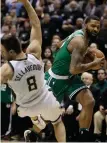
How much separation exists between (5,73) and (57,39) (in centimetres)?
717

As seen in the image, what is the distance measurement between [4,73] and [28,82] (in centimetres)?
54

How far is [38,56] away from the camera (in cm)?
704

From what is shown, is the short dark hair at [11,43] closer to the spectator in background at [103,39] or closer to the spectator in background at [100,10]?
the spectator in background at [103,39]

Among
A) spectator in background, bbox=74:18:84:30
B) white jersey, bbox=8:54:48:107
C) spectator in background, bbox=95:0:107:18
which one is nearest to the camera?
white jersey, bbox=8:54:48:107

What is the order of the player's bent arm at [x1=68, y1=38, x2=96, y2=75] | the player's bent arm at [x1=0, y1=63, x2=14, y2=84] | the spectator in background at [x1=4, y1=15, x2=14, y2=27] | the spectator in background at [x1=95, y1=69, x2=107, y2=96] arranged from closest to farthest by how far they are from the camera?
1. the player's bent arm at [x1=0, y1=63, x2=14, y2=84]
2. the player's bent arm at [x1=68, y1=38, x2=96, y2=75]
3. the spectator in background at [x1=95, y1=69, x2=107, y2=96]
4. the spectator in background at [x1=4, y1=15, x2=14, y2=27]

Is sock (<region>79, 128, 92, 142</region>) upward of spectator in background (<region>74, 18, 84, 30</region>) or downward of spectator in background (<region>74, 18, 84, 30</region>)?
downward

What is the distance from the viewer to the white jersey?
6730 mm

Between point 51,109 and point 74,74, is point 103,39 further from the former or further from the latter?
point 51,109

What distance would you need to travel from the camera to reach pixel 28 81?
6.89m

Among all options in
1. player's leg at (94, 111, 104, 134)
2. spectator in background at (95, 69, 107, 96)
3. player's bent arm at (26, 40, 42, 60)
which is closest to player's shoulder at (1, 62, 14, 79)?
player's bent arm at (26, 40, 42, 60)

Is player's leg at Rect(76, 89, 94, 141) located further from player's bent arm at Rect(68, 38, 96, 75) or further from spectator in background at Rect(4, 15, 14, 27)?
spectator in background at Rect(4, 15, 14, 27)

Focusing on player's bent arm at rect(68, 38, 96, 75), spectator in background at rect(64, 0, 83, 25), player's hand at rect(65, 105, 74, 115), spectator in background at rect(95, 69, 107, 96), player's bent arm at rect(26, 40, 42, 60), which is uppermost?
player's bent arm at rect(26, 40, 42, 60)

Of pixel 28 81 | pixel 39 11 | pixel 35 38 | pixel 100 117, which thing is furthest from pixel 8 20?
pixel 28 81

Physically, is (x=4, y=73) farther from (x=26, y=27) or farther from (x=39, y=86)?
(x=26, y=27)
